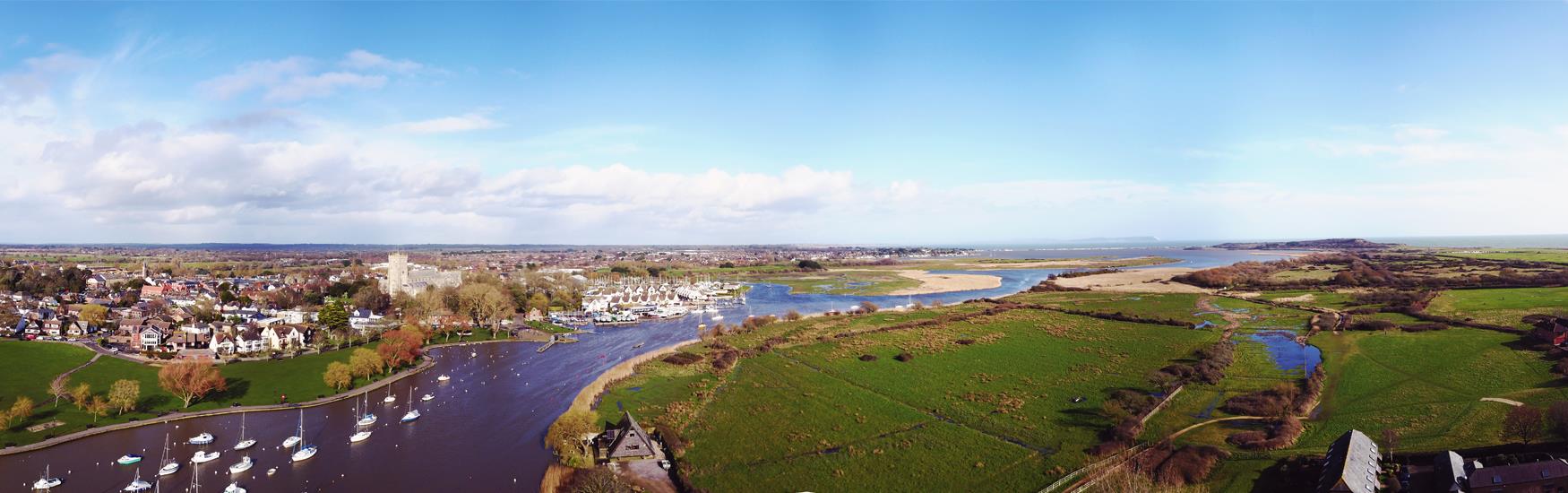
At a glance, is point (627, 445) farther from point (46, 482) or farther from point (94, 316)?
point (94, 316)

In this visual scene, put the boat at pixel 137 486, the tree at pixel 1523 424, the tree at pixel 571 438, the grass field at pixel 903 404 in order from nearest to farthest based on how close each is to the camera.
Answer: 1. the tree at pixel 1523 424
2. the boat at pixel 137 486
3. the grass field at pixel 903 404
4. the tree at pixel 571 438

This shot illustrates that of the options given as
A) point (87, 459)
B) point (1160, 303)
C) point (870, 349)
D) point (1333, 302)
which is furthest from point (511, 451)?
point (1333, 302)

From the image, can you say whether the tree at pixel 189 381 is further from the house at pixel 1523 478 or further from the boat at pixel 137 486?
the house at pixel 1523 478

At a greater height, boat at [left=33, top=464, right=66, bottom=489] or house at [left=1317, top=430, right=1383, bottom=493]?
house at [left=1317, top=430, right=1383, bottom=493]

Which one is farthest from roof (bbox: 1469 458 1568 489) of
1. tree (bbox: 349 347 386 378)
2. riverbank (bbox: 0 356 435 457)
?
tree (bbox: 349 347 386 378)

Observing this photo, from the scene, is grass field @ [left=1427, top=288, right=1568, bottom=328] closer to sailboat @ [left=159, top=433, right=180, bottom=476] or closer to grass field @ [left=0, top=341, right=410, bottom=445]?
sailboat @ [left=159, top=433, right=180, bottom=476]

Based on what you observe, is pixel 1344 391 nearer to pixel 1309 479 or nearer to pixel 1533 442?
pixel 1533 442

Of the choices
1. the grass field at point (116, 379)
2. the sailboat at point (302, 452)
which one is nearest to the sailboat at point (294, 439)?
the sailboat at point (302, 452)
